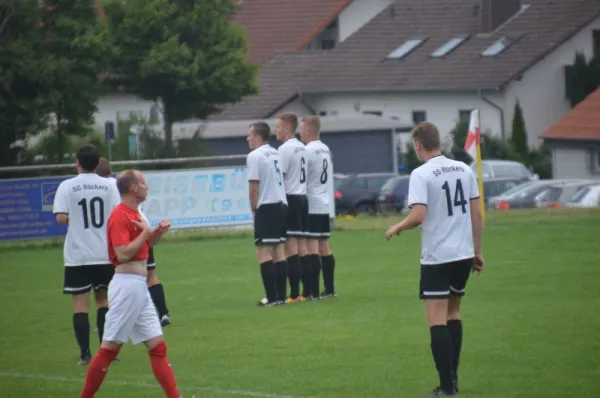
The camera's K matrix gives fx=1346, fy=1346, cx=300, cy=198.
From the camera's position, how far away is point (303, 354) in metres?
12.6

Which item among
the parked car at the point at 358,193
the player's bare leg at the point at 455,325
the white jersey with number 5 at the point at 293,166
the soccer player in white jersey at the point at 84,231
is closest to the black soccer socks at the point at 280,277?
the white jersey with number 5 at the point at 293,166

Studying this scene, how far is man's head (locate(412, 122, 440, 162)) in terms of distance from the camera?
10266 mm

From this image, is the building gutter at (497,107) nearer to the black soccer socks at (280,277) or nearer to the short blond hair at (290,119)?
the black soccer socks at (280,277)

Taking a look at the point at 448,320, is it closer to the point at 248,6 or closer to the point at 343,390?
the point at 343,390

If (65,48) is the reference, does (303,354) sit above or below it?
below

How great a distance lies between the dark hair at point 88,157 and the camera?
12.3m

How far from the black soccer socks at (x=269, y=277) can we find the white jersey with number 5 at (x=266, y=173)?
744mm

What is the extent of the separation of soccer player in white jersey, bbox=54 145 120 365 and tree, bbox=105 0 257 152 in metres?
33.6

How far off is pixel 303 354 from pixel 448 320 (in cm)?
243

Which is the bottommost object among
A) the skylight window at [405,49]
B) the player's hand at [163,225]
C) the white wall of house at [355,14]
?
the player's hand at [163,225]

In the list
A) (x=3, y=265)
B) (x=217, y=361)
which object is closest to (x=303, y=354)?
(x=217, y=361)

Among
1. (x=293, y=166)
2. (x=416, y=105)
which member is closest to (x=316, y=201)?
(x=293, y=166)

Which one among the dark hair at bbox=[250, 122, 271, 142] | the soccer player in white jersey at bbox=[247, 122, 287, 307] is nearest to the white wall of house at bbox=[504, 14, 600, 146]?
the soccer player in white jersey at bbox=[247, 122, 287, 307]

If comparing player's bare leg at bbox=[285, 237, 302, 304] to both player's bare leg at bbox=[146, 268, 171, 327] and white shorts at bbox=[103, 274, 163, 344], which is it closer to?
player's bare leg at bbox=[146, 268, 171, 327]
